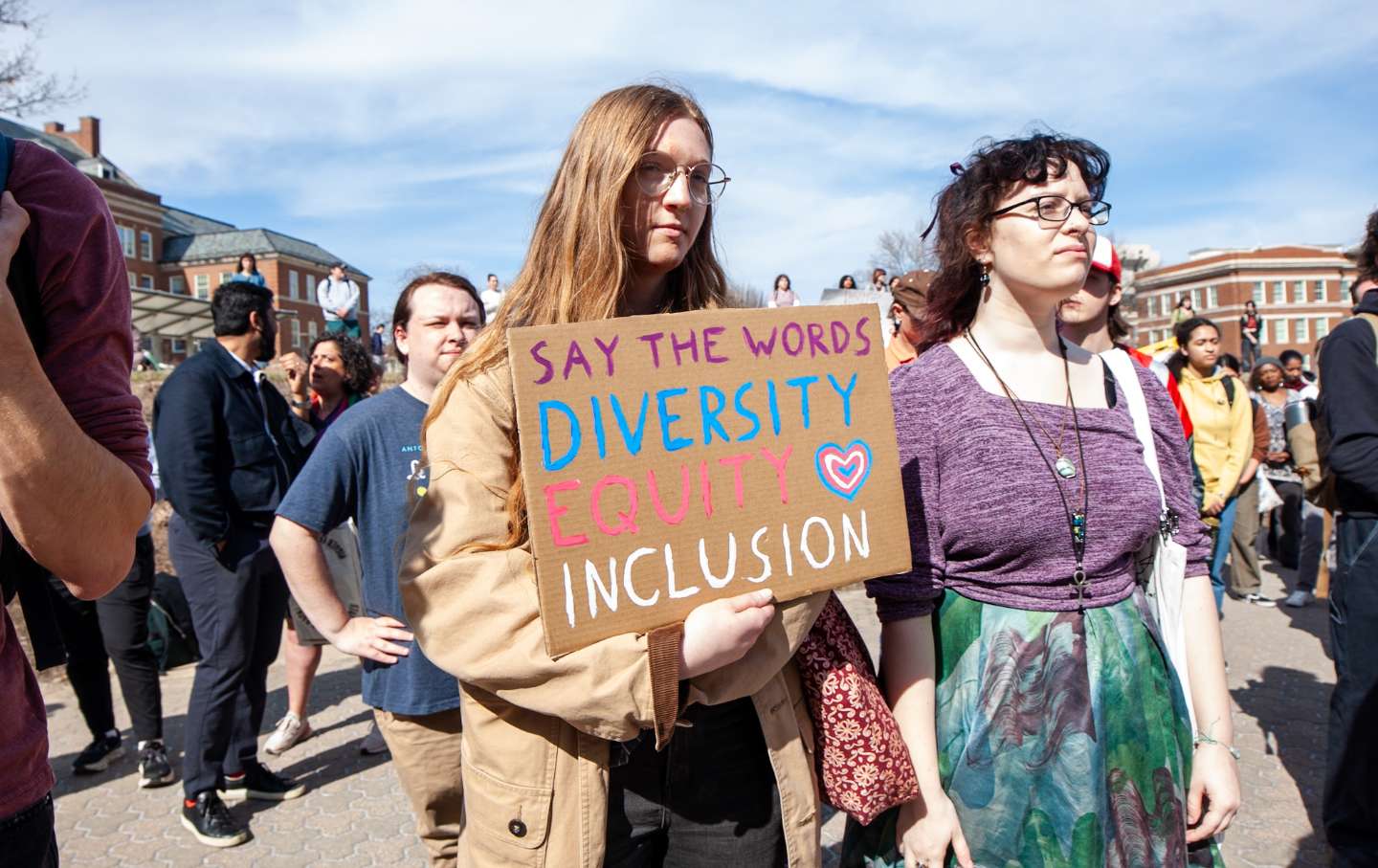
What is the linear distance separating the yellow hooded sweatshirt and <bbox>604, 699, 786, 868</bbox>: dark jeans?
596 centimetres

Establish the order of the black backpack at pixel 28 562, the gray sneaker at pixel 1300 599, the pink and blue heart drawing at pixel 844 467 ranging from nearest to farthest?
the black backpack at pixel 28 562, the pink and blue heart drawing at pixel 844 467, the gray sneaker at pixel 1300 599

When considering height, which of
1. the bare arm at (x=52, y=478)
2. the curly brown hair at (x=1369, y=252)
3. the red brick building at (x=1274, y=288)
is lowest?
the bare arm at (x=52, y=478)

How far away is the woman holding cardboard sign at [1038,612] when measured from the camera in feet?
5.97

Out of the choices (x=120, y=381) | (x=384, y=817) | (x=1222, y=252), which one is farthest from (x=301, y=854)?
(x=1222, y=252)

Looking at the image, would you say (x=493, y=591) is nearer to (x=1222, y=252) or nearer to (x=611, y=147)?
(x=611, y=147)

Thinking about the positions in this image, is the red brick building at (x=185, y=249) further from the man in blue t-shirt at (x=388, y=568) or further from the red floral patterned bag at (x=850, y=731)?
the red floral patterned bag at (x=850, y=731)

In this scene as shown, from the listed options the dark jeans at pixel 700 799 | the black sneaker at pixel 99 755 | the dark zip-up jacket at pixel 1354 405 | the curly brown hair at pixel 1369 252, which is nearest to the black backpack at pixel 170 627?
the black sneaker at pixel 99 755

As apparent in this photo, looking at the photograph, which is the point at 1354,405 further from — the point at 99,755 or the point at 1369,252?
the point at 99,755

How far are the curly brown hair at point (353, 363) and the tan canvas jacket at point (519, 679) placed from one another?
473cm

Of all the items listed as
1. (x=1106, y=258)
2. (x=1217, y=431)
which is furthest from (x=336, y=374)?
(x=1217, y=431)

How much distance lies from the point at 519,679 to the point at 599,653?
0.14 metres

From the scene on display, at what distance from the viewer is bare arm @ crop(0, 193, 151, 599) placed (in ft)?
3.42

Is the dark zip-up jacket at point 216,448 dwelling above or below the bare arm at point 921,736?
above

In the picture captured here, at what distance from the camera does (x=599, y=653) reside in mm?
1429
